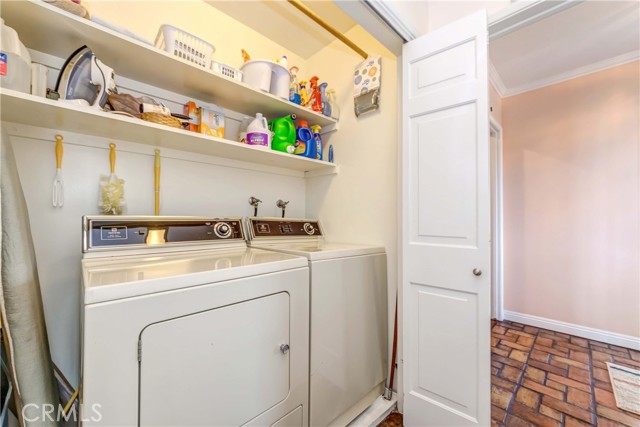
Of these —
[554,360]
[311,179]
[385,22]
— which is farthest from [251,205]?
[554,360]

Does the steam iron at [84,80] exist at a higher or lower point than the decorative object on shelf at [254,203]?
higher

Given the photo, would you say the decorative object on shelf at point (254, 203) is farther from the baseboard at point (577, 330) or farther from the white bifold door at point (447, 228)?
the baseboard at point (577, 330)

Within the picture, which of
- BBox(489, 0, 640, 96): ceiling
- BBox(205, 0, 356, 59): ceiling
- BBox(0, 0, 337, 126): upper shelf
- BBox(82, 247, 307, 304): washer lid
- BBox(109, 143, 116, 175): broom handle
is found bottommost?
BBox(82, 247, 307, 304): washer lid

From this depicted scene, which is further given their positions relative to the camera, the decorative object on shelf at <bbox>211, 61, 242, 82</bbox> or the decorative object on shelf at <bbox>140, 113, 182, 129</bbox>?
the decorative object on shelf at <bbox>211, 61, 242, 82</bbox>

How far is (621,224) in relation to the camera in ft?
8.13

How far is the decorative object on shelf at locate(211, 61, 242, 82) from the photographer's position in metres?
1.46

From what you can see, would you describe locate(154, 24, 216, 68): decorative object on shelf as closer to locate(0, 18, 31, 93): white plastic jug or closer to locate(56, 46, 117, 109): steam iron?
locate(56, 46, 117, 109): steam iron

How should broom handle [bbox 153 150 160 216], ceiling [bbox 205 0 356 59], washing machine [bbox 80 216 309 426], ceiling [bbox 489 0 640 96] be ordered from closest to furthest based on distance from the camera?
washing machine [bbox 80 216 309 426]
broom handle [bbox 153 150 160 216]
ceiling [bbox 205 0 356 59]
ceiling [bbox 489 0 640 96]

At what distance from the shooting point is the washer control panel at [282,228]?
5.57ft

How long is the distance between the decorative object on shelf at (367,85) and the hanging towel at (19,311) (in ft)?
5.94

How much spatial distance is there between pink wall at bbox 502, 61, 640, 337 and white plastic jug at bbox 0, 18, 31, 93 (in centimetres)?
404

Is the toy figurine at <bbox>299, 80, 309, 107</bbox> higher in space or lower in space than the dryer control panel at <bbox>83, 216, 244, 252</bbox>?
higher

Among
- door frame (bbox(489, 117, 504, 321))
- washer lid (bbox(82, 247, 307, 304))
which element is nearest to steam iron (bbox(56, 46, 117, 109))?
washer lid (bbox(82, 247, 307, 304))

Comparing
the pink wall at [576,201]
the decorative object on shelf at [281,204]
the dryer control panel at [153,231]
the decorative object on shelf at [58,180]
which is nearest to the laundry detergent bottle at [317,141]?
the decorative object on shelf at [281,204]
